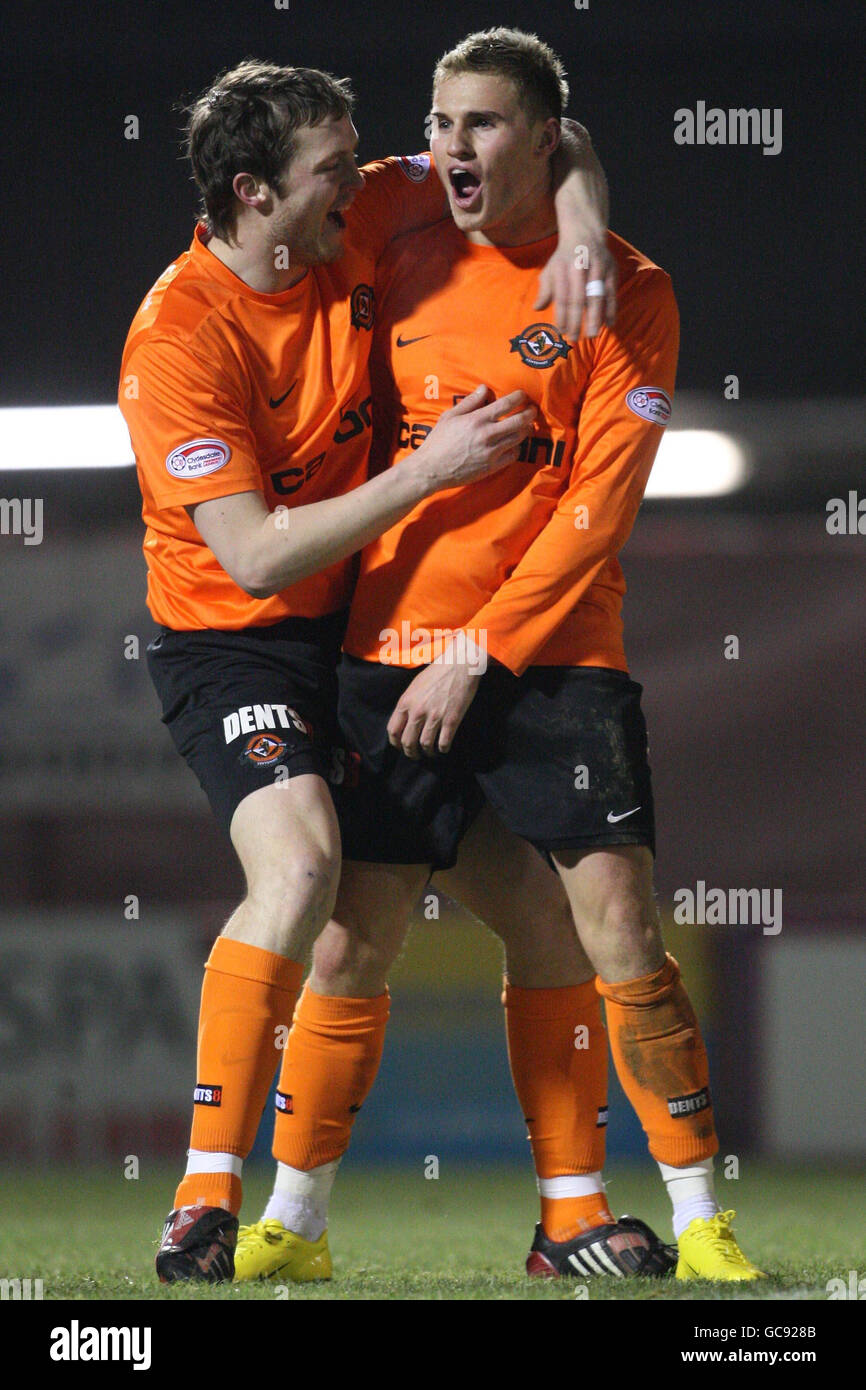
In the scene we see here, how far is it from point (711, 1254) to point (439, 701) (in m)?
0.86

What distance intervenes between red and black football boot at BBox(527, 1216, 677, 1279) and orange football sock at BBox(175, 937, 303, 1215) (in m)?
0.58

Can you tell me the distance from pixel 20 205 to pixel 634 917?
477cm

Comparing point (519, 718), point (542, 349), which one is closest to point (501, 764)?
point (519, 718)

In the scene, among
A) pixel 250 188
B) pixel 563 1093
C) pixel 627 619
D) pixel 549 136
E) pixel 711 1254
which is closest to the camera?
pixel 711 1254

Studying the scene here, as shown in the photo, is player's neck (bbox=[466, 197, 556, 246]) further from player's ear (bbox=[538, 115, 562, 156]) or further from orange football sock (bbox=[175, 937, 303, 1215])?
orange football sock (bbox=[175, 937, 303, 1215])

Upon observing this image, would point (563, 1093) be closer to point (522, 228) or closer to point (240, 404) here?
point (240, 404)

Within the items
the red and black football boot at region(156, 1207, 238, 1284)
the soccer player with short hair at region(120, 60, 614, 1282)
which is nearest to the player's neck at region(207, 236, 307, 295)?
the soccer player with short hair at region(120, 60, 614, 1282)

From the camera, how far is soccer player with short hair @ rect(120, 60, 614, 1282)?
2.20 meters

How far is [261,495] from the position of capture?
225cm

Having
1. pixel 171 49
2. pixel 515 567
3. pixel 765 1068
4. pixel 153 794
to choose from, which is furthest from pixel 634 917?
pixel 171 49

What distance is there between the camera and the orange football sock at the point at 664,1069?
2318mm

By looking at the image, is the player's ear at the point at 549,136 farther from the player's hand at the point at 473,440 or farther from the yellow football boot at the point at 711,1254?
the yellow football boot at the point at 711,1254

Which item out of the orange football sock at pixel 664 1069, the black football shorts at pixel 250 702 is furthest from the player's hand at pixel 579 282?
the orange football sock at pixel 664 1069
